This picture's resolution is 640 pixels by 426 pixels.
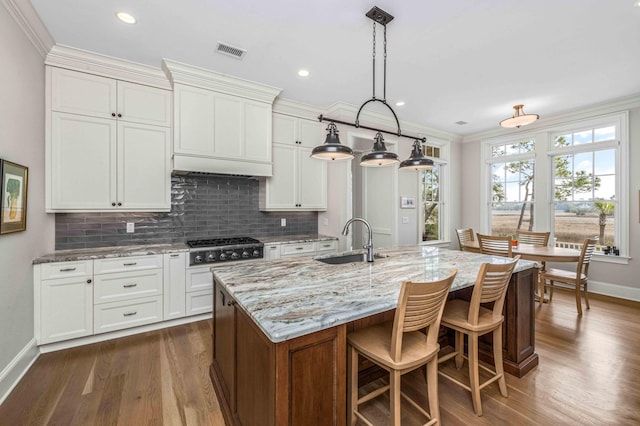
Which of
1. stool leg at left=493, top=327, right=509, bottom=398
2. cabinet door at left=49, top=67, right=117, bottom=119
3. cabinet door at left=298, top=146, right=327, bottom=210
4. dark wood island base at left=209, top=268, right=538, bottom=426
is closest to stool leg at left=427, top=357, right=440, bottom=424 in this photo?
dark wood island base at left=209, top=268, right=538, bottom=426

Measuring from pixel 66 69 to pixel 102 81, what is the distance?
28cm

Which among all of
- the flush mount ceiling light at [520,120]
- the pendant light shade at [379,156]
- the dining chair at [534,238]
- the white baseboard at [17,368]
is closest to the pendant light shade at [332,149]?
the pendant light shade at [379,156]

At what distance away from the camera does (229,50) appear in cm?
279

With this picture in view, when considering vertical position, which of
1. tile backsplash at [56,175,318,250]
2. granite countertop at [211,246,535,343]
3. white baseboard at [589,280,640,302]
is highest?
tile backsplash at [56,175,318,250]

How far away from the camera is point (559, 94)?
12.5ft

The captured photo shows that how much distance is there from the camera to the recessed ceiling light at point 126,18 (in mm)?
2279

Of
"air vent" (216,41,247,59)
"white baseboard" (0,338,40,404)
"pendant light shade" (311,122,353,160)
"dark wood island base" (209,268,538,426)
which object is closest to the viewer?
"dark wood island base" (209,268,538,426)

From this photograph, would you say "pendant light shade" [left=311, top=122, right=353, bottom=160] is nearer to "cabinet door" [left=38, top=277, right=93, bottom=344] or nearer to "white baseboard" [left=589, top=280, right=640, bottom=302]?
"cabinet door" [left=38, top=277, right=93, bottom=344]

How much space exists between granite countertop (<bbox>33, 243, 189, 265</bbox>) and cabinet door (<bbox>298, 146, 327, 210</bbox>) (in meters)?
1.77

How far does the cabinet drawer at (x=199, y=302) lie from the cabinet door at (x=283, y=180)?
4.52 ft

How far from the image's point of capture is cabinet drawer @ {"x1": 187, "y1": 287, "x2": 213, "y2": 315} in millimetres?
3186

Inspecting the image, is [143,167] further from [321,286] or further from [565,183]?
[565,183]

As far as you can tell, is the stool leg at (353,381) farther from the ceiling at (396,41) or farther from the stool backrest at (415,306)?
the ceiling at (396,41)

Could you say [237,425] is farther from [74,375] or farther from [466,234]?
[466,234]
